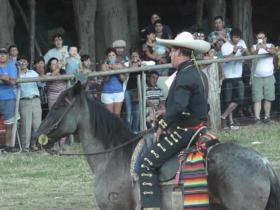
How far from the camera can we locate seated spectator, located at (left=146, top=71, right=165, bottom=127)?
16594 millimetres

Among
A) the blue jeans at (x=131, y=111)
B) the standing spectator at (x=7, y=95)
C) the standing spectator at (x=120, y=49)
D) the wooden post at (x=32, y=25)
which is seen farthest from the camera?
the wooden post at (x=32, y=25)

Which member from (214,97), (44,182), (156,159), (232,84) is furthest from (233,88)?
(156,159)

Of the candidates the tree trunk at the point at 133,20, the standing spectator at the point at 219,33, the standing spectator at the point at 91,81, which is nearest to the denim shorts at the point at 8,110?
the standing spectator at the point at 91,81

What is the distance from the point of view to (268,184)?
789 cm

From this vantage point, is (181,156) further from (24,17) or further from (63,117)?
(24,17)

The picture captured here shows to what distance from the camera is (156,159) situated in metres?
8.17

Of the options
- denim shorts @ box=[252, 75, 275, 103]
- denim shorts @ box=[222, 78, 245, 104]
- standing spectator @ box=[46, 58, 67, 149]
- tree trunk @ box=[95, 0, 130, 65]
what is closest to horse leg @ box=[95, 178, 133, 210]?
standing spectator @ box=[46, 58, 67, 149]

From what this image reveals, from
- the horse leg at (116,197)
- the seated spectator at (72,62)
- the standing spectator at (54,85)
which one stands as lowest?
the horse leg at (116,197)

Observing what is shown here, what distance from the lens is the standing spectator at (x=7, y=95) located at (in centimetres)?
1552

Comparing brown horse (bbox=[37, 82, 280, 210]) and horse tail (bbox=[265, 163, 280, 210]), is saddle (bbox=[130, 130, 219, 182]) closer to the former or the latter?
brown horse (bbox=[37, 82, 280, 210])

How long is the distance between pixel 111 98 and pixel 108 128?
24.7 feet

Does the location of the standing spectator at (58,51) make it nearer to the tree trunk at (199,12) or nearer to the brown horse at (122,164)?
the tree trunk at (199,12)

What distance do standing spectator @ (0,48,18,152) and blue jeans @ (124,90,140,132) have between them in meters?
2.18

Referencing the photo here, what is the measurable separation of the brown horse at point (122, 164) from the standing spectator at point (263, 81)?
943 cm
